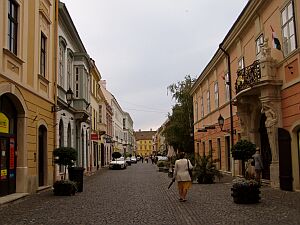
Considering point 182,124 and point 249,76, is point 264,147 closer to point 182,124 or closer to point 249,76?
point 249,76

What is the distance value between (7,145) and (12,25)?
4.16 m

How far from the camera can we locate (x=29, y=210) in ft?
38.5

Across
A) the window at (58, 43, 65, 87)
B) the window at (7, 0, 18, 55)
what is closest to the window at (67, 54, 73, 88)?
the window at (58, 43, 65, 87)

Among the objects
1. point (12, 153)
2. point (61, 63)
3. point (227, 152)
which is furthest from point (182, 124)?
point (12, 153)

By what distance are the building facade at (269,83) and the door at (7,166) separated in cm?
977

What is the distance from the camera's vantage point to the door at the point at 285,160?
15.7 metres

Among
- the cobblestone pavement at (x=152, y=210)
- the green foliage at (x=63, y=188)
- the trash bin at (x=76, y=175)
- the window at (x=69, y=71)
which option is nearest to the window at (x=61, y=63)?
the window at (x=69, y=71)

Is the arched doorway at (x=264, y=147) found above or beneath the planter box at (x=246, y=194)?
above

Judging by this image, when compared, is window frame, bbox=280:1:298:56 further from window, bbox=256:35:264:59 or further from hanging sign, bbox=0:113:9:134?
hanging sign, bbox=0:113:9:134

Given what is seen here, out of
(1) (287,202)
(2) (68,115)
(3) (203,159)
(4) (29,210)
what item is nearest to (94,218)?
(4) (29,210)

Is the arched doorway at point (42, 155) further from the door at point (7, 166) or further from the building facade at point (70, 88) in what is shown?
the door at point (7, 166)

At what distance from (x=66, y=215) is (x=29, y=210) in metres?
1.64

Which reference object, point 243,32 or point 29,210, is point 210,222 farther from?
point 243,32

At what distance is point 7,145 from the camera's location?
14508 mm
